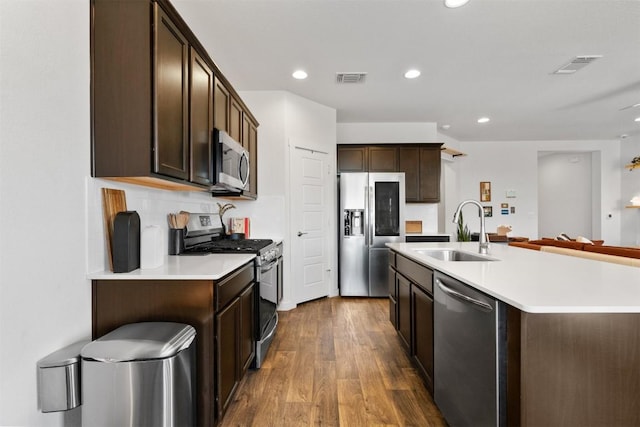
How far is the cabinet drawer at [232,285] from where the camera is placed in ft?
5.07

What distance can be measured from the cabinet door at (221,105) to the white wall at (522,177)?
5.86 meters

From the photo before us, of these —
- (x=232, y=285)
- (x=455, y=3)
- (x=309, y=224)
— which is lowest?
(x=232, y=285)

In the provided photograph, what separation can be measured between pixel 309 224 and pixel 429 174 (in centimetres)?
225

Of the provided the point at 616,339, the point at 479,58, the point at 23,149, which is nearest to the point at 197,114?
the point at 23,149

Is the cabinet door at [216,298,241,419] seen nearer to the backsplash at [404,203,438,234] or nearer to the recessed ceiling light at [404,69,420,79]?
the recessed ceiling light at [404,69,420,79]

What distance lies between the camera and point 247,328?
210cm

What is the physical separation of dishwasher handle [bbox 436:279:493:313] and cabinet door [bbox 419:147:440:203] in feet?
11.8

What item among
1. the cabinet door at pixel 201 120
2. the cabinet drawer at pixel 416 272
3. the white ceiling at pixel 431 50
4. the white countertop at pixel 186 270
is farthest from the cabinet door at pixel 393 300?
the white ceiling at pixel 431 50

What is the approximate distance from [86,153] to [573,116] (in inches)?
266

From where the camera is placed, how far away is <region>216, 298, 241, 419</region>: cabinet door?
61.4 inches

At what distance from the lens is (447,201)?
260 inches

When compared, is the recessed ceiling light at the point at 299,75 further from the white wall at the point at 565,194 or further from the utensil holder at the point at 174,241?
the white wall at the point at 565,194

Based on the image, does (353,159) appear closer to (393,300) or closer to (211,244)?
(393,300)

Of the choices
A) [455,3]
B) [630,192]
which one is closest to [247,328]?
[455,3]
